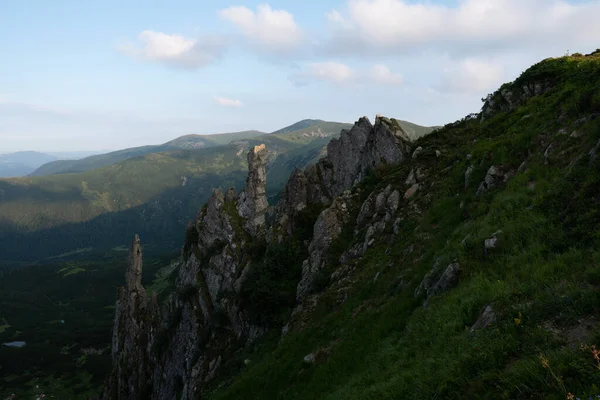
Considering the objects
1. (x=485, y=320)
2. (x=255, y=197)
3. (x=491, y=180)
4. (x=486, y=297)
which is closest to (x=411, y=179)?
(x=491, y=180)

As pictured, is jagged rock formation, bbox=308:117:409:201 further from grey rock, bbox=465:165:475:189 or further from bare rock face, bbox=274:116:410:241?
grey rock, bbox=465:165:475:189

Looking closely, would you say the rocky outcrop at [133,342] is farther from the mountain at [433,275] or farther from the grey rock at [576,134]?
the grey rock at [576,134]

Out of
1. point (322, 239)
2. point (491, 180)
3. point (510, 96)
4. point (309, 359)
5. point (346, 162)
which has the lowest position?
point (309, 359)

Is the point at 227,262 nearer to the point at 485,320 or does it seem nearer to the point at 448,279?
the point at 448,279

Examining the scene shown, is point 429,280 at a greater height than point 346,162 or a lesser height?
lesser

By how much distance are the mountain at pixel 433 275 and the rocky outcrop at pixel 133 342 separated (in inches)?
409

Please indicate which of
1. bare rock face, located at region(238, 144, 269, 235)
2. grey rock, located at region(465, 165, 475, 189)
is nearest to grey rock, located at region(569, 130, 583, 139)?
grey rock, located at region(465, 165, 475, 189)

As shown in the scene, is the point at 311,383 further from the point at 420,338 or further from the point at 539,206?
the point at 539,206

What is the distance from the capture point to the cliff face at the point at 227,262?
3697cm

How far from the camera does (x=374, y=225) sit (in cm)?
2889

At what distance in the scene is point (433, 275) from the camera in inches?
583

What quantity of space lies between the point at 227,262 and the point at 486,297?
40411mm

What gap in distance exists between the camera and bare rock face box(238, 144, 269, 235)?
50.5 m

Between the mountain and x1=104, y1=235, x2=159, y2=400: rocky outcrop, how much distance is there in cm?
1039
